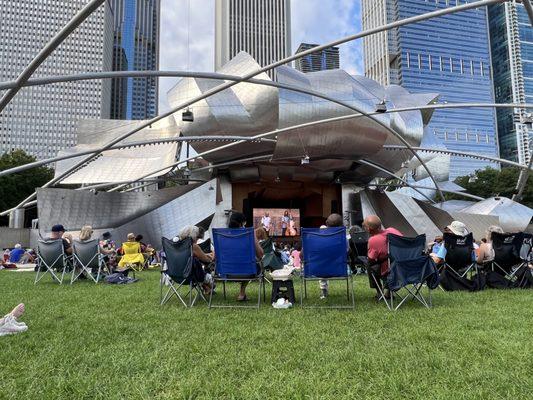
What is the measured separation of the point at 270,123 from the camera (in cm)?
2503

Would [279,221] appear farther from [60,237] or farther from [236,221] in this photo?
[236,221]

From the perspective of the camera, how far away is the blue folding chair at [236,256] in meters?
5.73

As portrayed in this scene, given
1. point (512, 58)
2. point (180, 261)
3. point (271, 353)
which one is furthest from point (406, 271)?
point (512, 58)

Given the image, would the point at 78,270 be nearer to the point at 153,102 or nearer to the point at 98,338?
the point at 98,338

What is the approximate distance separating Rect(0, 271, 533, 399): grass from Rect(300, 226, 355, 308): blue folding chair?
0.64 m

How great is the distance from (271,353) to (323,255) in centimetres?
267

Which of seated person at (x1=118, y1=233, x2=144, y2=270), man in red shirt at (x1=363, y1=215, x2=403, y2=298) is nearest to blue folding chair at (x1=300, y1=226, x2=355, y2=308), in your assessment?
man in red shirt at (x1=363, y1=215, x2=403, y2=298)

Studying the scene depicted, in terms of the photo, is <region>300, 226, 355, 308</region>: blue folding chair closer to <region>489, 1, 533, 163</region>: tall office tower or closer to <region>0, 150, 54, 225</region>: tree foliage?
<region>0, 150, 54, 225</region>: tree foliage

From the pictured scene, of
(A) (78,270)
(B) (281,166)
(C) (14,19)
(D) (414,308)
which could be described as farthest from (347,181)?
(C) (14,19)

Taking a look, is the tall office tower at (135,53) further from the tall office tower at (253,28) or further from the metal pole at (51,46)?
the metal pole at (51,46)

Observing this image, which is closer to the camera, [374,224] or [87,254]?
[374,224]

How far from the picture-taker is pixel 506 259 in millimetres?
7750

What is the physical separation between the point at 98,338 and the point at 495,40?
75.2 m

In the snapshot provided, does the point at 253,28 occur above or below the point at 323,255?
above
